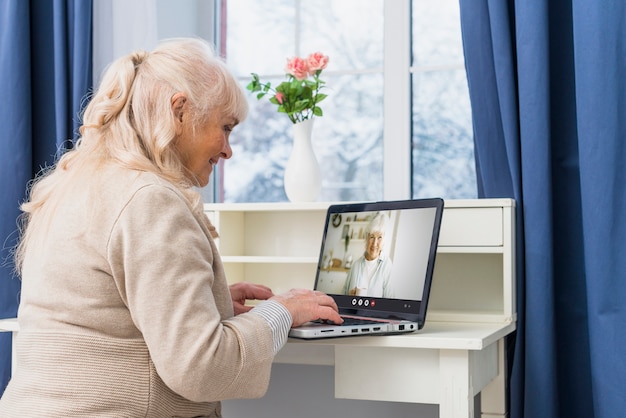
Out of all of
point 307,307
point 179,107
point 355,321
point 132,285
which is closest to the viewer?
point 132,285

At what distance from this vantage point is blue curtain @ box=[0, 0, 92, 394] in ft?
7.47

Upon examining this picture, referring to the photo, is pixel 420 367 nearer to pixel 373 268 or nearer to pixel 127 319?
pixel 373 268

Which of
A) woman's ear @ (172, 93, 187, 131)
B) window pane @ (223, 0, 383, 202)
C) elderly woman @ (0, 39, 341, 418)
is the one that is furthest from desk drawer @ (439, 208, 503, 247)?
woman's ear @ (172, 93, 187, 131)

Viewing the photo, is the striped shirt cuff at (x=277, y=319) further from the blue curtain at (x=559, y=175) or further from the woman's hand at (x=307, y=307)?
the blue curtain at (x=559, y=175)

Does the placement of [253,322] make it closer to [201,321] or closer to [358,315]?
[201,321]

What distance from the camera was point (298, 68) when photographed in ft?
6.80

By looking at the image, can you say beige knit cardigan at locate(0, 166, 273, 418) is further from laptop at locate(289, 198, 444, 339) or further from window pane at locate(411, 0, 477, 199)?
window pane at locate(411, 0, 477, 199)

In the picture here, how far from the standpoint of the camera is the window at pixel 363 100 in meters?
2.27

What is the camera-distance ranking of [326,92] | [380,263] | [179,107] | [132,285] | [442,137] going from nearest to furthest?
[132,285] → [179,107] → [380,263] → [442,137] → [326,92]

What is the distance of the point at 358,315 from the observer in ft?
5.69

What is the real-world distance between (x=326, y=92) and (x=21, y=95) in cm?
87

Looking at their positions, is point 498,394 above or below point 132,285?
below

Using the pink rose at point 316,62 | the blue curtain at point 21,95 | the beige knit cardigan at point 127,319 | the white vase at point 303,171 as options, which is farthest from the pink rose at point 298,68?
the beige knit cardigan at point 127,319

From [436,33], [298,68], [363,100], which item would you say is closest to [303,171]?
[298,68]
